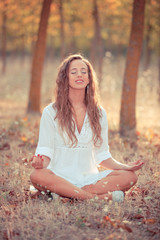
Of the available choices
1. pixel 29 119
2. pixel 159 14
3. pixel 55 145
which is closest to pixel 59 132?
pixel 55 145

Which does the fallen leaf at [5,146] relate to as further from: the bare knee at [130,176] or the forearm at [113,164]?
the bare knee at [130,176]

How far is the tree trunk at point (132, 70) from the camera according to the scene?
5.92 meters

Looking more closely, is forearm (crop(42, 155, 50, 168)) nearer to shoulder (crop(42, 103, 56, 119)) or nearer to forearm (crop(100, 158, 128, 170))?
shoulder (crop(42, 103, 56, 119))

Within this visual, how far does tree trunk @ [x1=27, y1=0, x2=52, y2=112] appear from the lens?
7.61m

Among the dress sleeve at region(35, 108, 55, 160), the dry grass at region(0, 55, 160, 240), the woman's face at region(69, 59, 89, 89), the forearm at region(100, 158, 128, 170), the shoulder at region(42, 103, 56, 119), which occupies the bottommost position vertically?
the dry grass at region(0, 55, 160, 240)

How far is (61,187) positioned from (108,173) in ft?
1.91

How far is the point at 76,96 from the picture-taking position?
3652mm

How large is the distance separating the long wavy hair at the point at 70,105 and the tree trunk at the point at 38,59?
446 centimetres

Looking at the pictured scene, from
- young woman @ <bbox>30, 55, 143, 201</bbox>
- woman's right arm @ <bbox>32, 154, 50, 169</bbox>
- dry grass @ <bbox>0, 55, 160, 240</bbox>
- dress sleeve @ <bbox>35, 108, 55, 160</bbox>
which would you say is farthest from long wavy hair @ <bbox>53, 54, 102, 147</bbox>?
dry grass @ <bbox>0, 55, 160, 240</bbox>

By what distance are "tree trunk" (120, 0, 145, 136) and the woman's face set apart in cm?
270

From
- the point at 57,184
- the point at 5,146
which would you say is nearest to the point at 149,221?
the point at 57,184

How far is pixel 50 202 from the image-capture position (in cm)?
323

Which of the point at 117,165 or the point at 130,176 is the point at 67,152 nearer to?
the point at 117,165

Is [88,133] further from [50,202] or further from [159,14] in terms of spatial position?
[159,14]
